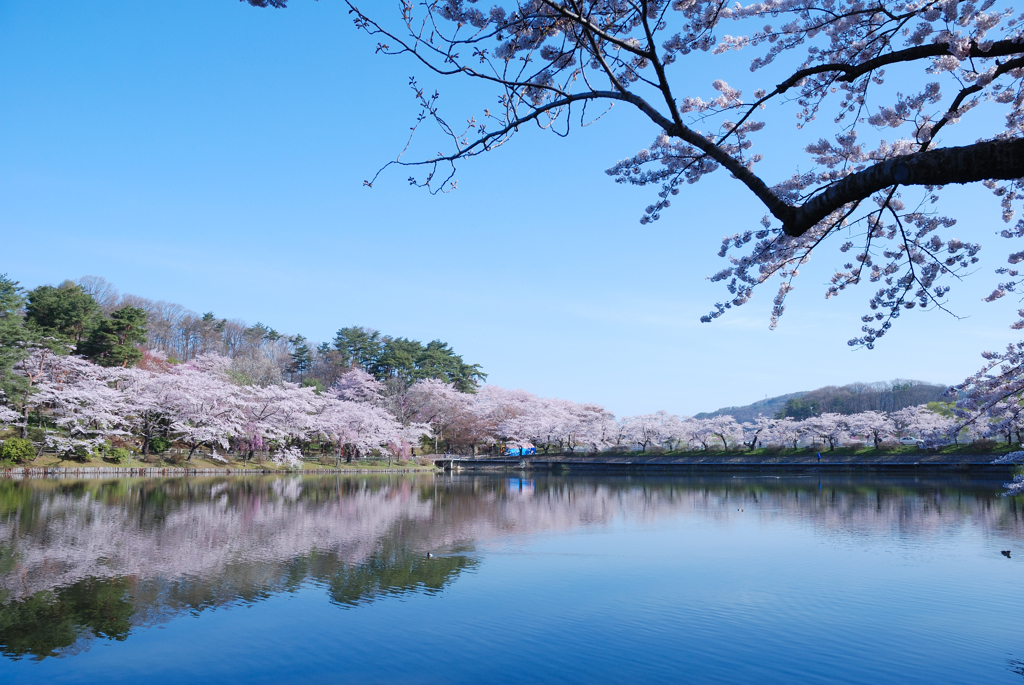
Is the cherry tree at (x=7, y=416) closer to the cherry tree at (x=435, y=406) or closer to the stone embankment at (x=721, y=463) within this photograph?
the stone embankment at (x=721, y=463)

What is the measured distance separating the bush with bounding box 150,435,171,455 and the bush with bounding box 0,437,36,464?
549 cm

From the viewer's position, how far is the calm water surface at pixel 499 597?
550cm

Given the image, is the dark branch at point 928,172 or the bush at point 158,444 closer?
the dark branch at point 928,172

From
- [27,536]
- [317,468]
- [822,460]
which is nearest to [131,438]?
[317,468]

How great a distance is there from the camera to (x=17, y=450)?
21.9 metres

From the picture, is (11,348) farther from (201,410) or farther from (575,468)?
(575,468)

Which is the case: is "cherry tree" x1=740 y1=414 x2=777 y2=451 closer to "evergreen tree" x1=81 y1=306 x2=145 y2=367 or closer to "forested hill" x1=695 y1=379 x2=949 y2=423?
"forested hill" x1=695 y1=379 x2=949 y2=423

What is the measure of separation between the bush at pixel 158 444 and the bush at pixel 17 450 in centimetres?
549

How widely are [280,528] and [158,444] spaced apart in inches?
752

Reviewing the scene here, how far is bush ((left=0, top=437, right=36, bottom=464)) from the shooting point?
21766mm

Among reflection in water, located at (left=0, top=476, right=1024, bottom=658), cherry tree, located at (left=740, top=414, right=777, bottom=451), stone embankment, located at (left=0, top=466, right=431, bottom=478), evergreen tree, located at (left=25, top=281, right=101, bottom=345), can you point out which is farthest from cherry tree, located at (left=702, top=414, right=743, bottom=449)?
evergreen tree, located at (left=25, top=281, right=101, bottom=345)

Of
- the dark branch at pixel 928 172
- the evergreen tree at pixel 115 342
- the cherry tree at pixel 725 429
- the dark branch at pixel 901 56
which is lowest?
the cherry tree at pixel 725 429

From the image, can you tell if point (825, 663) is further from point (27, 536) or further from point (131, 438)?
point (131, 438)

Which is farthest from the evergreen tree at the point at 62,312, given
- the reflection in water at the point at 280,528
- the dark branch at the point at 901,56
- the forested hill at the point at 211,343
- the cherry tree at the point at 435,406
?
the dark branch at the point at 901,56
